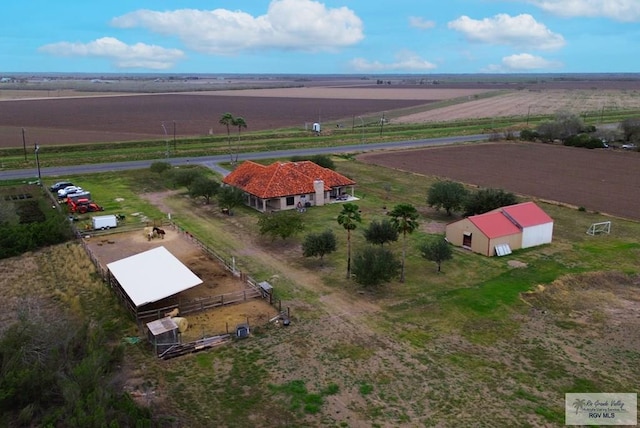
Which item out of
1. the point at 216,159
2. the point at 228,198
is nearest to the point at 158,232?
the point at 228,198

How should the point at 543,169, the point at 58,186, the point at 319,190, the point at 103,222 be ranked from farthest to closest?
the point at 543,169 < the point at 58,186 < the point at 319,190 < the point at 103,222

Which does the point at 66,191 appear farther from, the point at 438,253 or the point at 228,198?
the point at 438,253

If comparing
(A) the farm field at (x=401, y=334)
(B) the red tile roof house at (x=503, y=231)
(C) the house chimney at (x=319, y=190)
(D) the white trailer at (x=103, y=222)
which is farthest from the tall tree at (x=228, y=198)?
(B) the red tile roof house at (x=503, y=231)

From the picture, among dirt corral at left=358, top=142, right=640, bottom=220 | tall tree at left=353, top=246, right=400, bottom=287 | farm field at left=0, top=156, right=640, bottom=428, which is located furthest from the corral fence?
dirt corral at left=358, top=142, right=640, bottom=220

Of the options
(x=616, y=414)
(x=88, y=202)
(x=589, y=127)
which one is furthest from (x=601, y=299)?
(x=589, y=127)

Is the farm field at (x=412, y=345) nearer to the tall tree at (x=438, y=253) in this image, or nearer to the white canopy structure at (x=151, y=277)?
the tall tree at (x=438, y=253)

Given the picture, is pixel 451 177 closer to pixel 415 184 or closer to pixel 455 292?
pixel 415 184

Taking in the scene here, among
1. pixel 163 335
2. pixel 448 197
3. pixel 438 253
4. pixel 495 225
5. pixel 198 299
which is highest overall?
pixel 448 197
